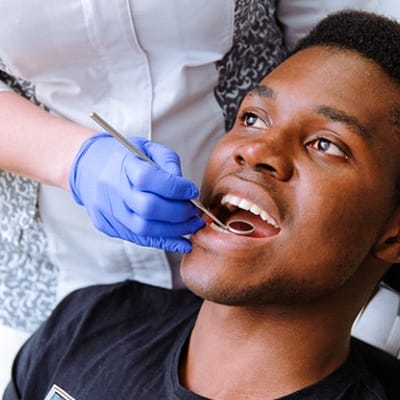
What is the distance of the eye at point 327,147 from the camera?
1333mm

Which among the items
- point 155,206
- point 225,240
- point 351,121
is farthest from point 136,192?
point 351,121

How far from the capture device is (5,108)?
1.51 m

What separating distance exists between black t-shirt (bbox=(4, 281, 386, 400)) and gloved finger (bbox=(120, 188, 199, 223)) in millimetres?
319

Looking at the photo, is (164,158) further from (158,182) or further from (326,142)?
(326,142)

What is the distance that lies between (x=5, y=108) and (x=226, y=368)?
0.64 meters

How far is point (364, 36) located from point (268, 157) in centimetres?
30

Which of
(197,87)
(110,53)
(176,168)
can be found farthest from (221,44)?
(176,168)

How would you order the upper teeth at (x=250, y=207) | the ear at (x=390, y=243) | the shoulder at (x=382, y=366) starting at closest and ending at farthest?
1. the upper teeth at (x=250, y=207)
2. the ear at (x=390, y=243)
3. the shoulder at (x=382, y=366)

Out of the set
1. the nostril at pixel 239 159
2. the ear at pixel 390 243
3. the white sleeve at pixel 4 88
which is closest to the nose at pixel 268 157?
the nostril at pixel 239 159

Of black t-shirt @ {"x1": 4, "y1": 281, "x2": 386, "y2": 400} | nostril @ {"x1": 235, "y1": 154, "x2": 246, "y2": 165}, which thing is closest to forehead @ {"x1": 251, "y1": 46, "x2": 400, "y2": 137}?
nostril @ {"x1": 235, "y1": 154, "x2": 246, "y2": 165}

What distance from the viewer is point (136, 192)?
4.31ft

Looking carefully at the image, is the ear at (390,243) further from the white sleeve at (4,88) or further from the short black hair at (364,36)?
the white sleeve at (4,88)

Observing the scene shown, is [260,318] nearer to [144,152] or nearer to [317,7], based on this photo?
[144,152]

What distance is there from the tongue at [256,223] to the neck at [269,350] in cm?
15
